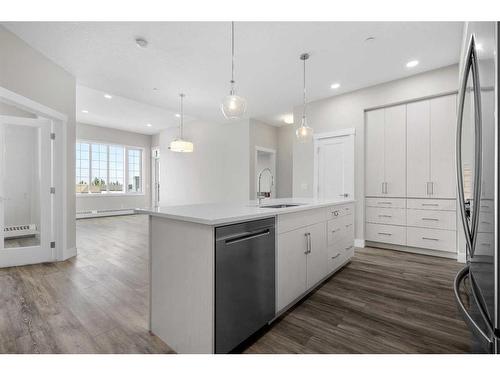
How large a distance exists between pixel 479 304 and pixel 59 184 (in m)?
4.51

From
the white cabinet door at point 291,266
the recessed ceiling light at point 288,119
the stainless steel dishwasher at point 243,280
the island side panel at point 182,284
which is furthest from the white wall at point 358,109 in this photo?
the island side panel at point 182,284

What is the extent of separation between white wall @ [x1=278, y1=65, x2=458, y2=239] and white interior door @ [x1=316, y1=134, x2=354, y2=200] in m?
0.12

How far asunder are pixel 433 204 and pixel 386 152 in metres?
1.09

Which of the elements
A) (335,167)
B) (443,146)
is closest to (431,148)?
(443,146)

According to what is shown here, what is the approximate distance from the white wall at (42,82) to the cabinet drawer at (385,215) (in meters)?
Answer: 5.00

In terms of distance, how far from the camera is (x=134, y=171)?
888 centimetres

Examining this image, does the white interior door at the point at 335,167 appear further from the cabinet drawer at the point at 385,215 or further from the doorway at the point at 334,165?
the cabinet drawer at the point at 385,215

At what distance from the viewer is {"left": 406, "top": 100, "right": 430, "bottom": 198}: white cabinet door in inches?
141

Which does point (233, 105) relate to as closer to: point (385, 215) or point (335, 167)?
point (335, 167)

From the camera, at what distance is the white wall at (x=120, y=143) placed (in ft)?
24.3

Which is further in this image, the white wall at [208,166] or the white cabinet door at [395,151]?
the white wall at [208,166]

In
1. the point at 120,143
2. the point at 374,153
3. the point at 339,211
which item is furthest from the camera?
the point at 120,143

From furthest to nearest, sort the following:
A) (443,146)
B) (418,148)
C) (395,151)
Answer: (395,151) < (418,148) < (443,146)
